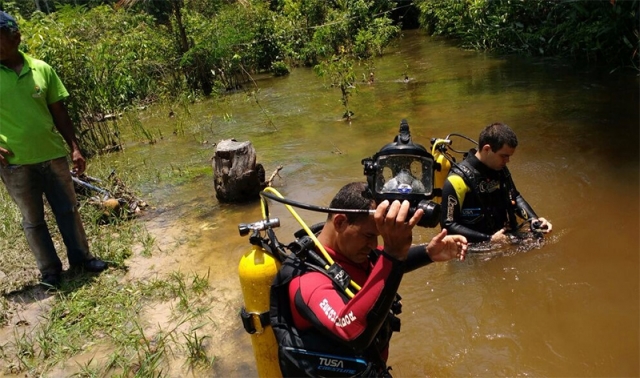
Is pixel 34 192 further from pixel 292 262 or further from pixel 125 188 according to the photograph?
pixel 292 262

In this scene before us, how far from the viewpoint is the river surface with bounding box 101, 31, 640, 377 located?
3182 millimetres

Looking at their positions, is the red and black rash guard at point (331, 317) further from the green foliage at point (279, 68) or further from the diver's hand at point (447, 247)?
the green foliage at point (279, 68)

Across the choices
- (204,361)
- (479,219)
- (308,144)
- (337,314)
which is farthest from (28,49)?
(337,314)

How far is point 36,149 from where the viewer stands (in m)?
3.73

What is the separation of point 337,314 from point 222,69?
13.1 meters

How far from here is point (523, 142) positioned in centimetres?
673

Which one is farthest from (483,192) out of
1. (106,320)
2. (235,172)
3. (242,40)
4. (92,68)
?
(242,40)

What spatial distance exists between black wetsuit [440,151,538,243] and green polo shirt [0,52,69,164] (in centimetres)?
294

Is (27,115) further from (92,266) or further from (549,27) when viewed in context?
(549,27)

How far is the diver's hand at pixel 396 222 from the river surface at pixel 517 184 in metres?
1.67

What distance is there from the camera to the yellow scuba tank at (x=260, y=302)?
6.77 ft

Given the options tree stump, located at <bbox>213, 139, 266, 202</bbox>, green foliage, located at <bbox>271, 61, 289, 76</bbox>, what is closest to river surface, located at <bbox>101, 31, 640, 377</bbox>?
tree stump, located at <bbox>213, 139, 266, 202</bbox>

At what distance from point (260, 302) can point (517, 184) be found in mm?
4278

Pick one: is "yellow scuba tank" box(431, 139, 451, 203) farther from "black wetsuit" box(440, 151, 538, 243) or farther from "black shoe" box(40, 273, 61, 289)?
"black shoe" box(40, 273, 61, 289)
